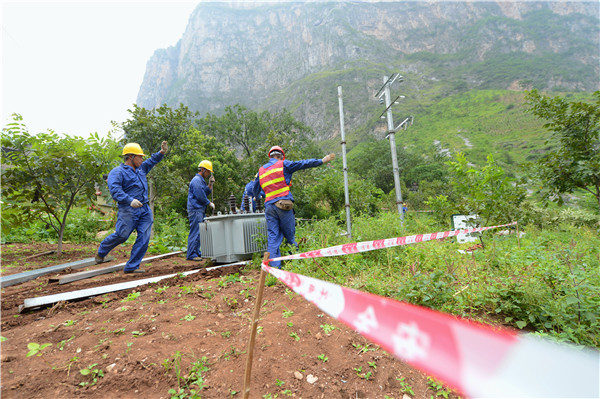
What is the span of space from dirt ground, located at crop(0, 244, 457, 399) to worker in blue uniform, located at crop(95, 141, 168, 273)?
1.49m

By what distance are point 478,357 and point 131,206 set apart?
4.91m

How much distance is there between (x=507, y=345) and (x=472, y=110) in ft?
256

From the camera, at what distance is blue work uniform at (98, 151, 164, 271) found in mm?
4406

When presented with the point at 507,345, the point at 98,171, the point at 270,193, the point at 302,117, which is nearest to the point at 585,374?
the point at 507,345

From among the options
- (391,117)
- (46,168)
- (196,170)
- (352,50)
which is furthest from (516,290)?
(352,50)

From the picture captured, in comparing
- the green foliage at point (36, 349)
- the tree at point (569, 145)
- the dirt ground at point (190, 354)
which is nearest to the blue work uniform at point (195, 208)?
the dirt ground at point (190, 354)

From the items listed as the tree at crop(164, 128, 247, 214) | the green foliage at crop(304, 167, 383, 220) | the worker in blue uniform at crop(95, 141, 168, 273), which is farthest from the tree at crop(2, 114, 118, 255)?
the green foliage at crop(304, 167, 383, 220)

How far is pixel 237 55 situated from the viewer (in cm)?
15088

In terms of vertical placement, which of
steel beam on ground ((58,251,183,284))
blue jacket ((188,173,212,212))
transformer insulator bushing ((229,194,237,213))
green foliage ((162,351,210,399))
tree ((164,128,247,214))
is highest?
tree ((164,128,247,214))

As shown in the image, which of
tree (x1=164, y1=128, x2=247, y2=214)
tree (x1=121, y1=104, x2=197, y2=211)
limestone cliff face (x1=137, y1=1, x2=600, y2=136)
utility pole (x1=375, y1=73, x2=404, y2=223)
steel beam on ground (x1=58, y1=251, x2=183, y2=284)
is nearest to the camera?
steel beam on ground (x1=58, y1=251, x2=183, y2=284)

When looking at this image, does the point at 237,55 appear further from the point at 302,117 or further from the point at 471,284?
the point at 471,284

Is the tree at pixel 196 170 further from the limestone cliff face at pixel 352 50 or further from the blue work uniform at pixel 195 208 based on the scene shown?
the limestone cliff face at pixel 352 50

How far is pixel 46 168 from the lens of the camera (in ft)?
18.5

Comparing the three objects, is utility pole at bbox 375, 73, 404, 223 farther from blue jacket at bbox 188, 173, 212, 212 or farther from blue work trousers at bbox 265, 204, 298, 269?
blue jacket at bbox 188, 173, 212, 212
